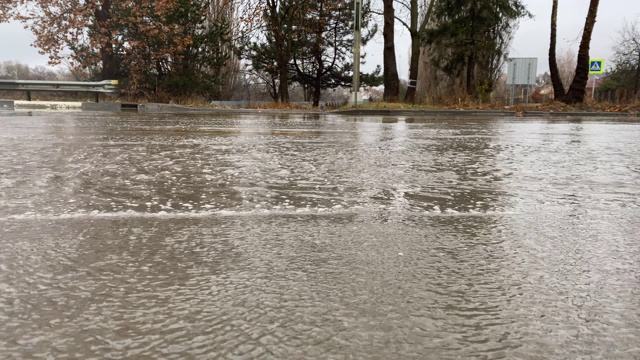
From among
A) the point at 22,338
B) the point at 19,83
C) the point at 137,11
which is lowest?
the point at 22,338

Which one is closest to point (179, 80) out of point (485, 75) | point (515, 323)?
point (485, 75)

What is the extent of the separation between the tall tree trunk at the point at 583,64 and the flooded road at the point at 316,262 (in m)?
15.6

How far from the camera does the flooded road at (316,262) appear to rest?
1391mm

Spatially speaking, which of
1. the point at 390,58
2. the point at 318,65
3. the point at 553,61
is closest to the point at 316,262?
the point at 390,58

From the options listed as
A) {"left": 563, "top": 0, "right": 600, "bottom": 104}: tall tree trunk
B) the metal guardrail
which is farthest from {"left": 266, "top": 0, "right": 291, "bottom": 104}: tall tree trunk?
{"left": 563, "top": 0, "right": 600, "bottom": 104}: tall tree trunk

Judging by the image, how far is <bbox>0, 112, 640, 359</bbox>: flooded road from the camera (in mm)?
1391

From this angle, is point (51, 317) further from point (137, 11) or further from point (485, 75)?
point (485, 75)

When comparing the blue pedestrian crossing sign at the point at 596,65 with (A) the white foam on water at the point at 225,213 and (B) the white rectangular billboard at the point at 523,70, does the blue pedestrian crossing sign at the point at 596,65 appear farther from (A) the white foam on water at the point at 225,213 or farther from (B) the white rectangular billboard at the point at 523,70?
(A) the white foam on water at the point at 225,213

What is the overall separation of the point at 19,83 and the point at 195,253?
17.6m

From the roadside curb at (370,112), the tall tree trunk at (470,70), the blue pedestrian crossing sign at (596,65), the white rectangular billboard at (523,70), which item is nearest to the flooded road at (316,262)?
the roadside curb at (370,112)

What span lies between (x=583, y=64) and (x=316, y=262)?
1926cm

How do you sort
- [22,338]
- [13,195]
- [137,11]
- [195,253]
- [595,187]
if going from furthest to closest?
[137,11] → [595,187] → [13,195] → [195,253] → [22,338]

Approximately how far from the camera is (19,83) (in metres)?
16.6

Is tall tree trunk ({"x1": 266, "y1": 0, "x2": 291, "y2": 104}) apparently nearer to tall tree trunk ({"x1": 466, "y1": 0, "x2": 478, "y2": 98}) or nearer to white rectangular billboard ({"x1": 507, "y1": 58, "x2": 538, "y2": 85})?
tall tree trunk ({"x1": 466, "y1": 0, "x2": 478, "y2": 98})
